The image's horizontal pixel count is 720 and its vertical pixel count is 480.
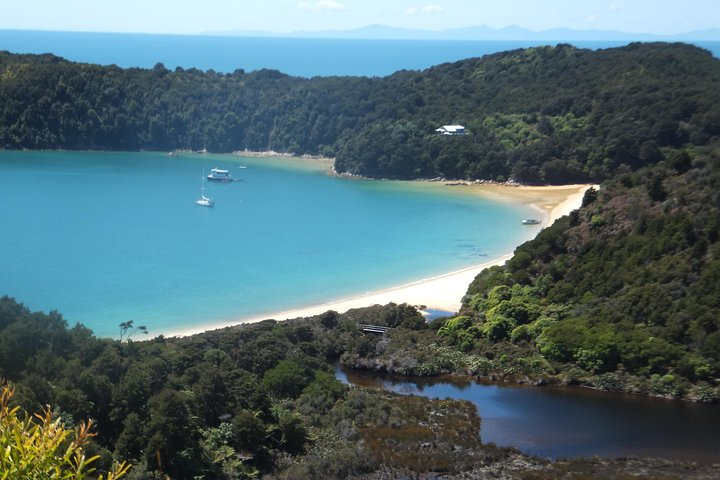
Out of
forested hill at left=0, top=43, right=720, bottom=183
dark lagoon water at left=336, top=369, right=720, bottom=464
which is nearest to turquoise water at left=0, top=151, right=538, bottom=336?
forested hill at left=0, top=43, right=720, bottom=183

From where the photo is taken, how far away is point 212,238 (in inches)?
1746

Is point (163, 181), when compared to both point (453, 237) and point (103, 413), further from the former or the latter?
point (103, 413)

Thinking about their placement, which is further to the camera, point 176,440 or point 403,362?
point 403,362

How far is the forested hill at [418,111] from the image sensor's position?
5528cm

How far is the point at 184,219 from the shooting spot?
4884 centimetres

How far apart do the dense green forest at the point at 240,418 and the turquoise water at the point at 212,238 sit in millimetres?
9377

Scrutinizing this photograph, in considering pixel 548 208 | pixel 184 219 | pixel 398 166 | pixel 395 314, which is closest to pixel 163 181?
pixel 184 219

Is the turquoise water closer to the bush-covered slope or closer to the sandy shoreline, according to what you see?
the sandy shoreline

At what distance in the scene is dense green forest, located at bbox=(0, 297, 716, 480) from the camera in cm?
1636

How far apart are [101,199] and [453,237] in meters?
21.9

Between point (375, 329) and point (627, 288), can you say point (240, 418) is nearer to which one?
point (375, 329)

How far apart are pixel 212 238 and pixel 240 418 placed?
27.7 meters

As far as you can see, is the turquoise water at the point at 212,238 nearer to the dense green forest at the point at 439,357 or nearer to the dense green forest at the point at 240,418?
the dense green forest at the point at 439,357

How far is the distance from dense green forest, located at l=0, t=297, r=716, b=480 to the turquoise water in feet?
30.8
